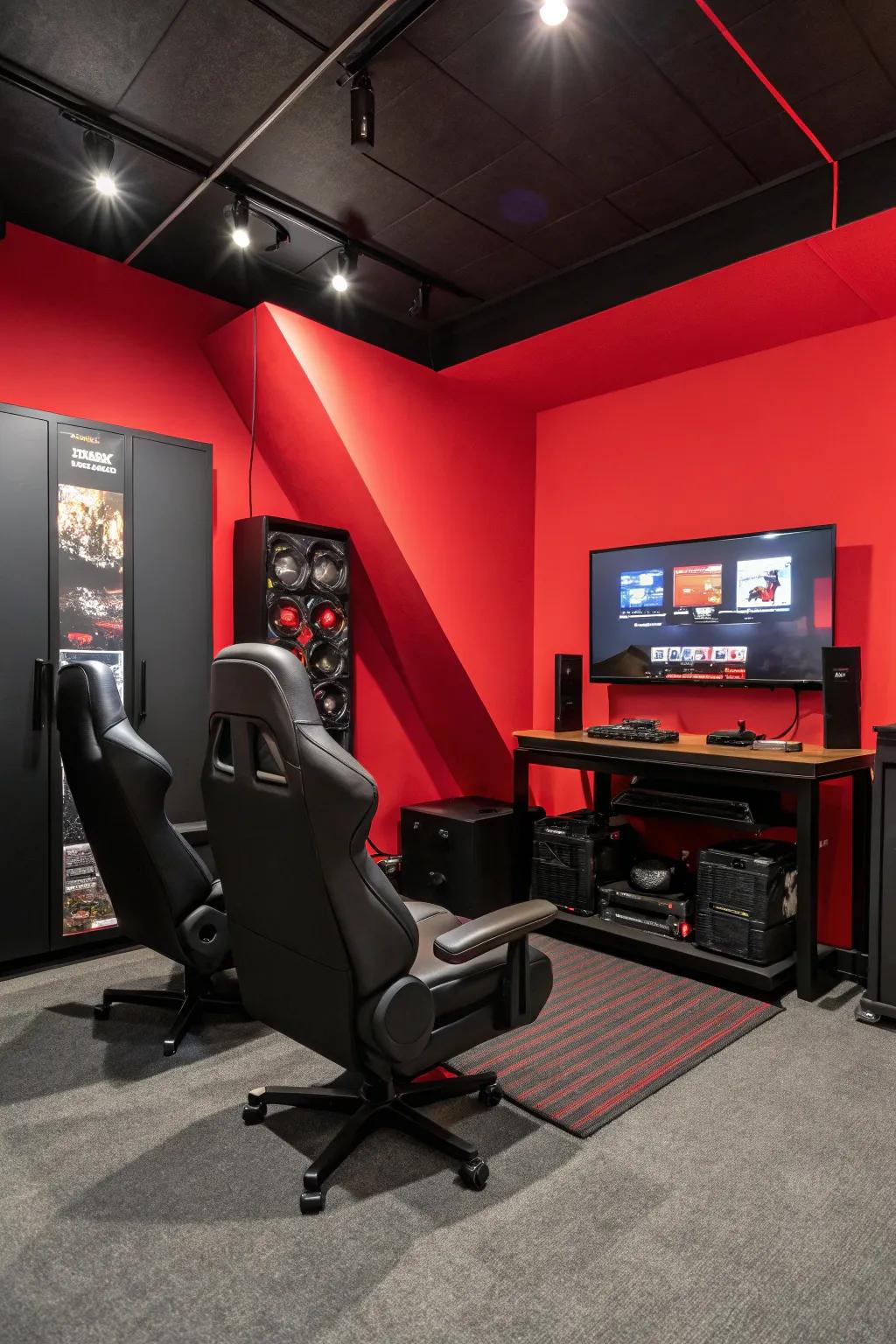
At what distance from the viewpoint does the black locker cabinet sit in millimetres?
3100

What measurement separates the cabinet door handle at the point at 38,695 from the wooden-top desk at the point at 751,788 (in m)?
2.08

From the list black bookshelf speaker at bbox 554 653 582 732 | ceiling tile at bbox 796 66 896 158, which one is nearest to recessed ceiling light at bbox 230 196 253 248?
ceiling tile at bbox 796 66 896 158

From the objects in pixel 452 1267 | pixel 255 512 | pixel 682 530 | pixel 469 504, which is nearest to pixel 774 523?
pixel 682 530

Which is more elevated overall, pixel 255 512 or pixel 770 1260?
pixel 255 512

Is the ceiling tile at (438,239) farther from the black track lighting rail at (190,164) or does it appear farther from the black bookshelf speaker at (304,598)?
the black bookshelf speaker at (304,598)

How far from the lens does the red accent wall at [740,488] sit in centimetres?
349

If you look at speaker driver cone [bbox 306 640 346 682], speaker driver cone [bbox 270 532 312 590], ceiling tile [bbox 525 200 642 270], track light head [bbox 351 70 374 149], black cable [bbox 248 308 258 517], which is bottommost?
speaker driver cone [bbox 306 640 346 682]

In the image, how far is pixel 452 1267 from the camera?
5.37 feet

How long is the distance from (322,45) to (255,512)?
208 centimetres

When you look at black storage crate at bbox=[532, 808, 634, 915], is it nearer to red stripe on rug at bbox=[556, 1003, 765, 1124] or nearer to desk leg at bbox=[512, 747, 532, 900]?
desk leg at bbox=[512, 747, 532, 900]

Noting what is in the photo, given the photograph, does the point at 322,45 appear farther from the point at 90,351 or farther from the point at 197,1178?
the point at 197,1178

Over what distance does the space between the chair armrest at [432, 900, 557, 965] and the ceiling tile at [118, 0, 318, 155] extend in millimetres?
2487

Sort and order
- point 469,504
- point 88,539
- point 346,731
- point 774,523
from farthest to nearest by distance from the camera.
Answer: point 469,504, point 346,731, point 774,523, point 88,539

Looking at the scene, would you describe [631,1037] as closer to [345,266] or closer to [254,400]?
[254,400]
